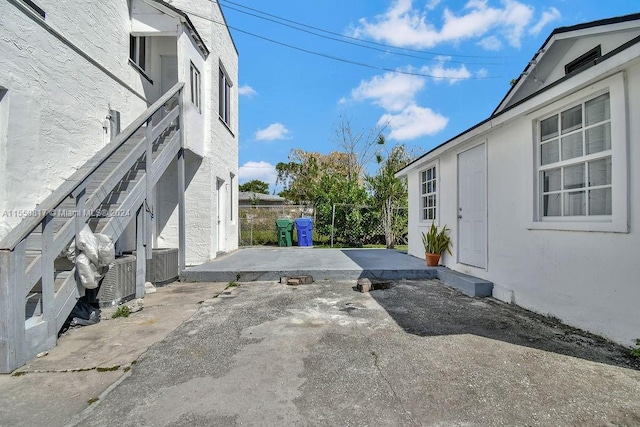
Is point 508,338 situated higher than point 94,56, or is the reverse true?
point 94,56

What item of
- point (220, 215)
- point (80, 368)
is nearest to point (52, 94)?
point (80, 368)

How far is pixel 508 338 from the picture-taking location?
3418mm

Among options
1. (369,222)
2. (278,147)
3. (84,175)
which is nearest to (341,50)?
(369,222)

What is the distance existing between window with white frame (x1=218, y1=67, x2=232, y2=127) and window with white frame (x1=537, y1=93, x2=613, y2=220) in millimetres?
8181

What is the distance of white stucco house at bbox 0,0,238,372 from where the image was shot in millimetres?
3121

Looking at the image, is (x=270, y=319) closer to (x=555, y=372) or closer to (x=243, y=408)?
(x=243, y=408)

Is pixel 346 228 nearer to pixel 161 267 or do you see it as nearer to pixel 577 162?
pixel 161 267

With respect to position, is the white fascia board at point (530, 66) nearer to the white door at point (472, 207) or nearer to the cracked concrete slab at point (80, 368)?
the white door at point (472, 207)

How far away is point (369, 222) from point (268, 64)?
8.63 meters

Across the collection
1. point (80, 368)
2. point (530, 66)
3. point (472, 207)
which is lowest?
point (80, 368)

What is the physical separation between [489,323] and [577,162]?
7.24 feet

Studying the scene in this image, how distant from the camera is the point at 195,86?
25.0 ft

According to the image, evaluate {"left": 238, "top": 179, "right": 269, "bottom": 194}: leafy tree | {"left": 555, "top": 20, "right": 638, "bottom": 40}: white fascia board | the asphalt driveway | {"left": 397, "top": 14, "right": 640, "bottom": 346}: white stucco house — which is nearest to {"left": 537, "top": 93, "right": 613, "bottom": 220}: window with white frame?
{"left": 397, "top": 14, "right": 640, "bottom": 346}: white stucco house

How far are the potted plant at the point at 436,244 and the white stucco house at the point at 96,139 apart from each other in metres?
5.26
